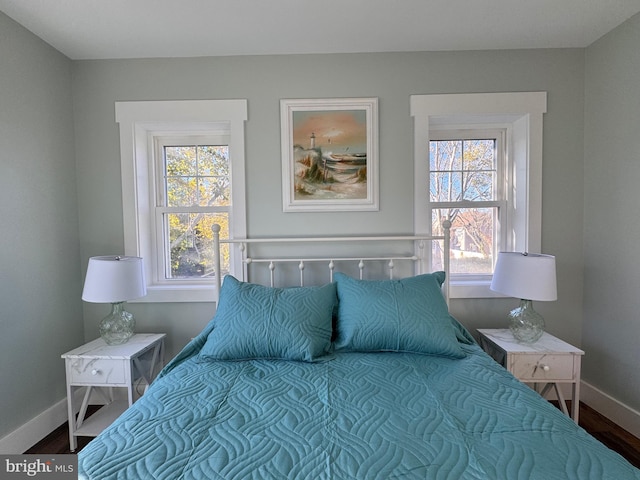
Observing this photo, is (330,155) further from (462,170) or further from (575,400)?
(575,400)

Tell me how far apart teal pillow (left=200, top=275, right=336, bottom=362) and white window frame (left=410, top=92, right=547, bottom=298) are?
38.4 inches

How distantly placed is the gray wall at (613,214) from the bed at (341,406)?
103 cm

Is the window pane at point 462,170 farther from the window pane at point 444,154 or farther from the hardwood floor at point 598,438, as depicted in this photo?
the hardwood floor at point 598,438

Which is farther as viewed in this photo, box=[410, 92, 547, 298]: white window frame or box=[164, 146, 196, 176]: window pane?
box=[164, 146, 196, 176]: window pane

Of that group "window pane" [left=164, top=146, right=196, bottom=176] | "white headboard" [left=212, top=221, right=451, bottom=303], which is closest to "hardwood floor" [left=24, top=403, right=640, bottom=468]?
"white headboard" [left=212, top=221, right=451, bottom=303]

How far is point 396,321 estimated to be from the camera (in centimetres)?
161

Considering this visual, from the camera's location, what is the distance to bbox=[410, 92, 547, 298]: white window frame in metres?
2.14

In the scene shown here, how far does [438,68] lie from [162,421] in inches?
96.6

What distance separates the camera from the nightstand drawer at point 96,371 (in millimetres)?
1809

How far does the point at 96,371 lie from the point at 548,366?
2.55 meters

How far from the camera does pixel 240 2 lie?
64.8 inches

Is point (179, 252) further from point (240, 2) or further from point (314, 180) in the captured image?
point (240, 2)

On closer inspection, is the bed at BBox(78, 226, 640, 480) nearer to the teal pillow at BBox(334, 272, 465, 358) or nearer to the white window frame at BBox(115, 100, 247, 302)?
the teal pillow at BBox(334, 272, 465, 358)

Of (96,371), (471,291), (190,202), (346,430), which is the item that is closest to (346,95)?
(190,202)
